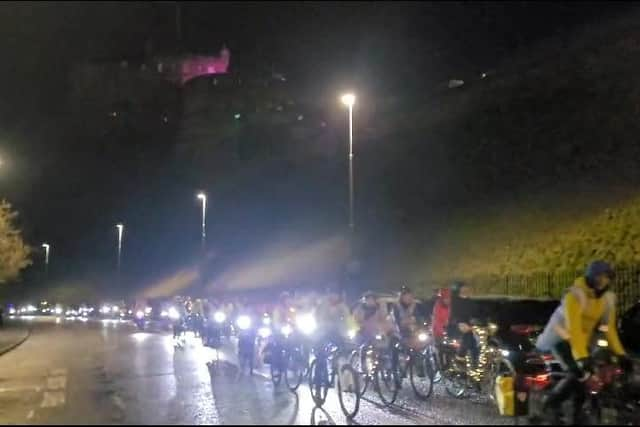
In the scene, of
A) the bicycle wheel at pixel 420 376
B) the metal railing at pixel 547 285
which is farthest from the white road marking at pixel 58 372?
the metal railing at pixel 547 285

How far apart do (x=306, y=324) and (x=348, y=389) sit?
3035 millimetres

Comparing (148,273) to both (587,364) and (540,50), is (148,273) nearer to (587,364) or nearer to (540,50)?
(540,50)

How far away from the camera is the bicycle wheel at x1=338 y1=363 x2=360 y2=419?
36.8ft

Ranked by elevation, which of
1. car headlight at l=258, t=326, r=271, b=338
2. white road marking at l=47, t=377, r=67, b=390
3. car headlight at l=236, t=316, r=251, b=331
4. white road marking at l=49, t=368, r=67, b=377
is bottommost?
white road marking at l=47, t=377, r=67, b=390

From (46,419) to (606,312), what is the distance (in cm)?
707

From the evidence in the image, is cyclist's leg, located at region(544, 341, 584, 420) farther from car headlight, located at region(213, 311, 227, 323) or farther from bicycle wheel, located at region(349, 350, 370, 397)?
car headlight, located at region(213, 311, 227, 323)

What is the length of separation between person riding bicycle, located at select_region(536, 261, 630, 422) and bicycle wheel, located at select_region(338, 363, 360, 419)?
382 cm

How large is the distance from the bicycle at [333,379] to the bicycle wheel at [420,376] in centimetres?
165

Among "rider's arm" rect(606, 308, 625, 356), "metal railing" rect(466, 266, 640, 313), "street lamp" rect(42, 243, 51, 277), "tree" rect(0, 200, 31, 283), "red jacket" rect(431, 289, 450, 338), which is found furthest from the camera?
"street lamp" rect(42, 243, 51, 277)

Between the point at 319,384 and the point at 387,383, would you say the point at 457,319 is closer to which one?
the point at 387,383

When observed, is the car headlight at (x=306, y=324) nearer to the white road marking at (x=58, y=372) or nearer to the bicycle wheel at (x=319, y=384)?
the bicycle wheel at (x=319, y=384)

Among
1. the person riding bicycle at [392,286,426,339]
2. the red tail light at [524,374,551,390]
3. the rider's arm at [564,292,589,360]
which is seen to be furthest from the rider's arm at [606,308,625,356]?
the person riding bicycle at [392,286,426,339]

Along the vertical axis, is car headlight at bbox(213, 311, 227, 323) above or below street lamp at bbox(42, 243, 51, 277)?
below

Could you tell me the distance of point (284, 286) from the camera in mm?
48625
